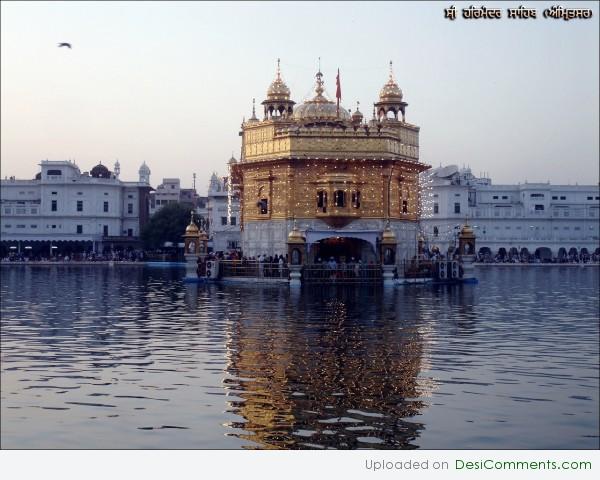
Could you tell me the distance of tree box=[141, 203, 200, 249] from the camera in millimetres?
87312

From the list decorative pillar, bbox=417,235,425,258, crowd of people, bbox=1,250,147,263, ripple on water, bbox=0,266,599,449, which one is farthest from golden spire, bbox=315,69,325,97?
crowd of people, bbox=1,250,147,263

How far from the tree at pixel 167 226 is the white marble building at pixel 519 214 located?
26.0 m

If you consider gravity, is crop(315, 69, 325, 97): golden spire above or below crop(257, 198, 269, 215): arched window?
above

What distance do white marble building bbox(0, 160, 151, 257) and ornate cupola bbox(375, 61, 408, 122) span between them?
164 ft

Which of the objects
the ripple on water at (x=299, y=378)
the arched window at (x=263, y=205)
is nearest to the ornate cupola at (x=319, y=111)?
the arched window at (x=263, y=205)

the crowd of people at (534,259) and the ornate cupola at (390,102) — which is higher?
the ornate cupola at (390,102)

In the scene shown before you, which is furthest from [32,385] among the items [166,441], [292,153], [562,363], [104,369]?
[292,153]

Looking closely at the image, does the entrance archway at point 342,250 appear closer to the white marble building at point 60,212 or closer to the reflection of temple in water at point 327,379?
the reflection of temple in water at point 327,379

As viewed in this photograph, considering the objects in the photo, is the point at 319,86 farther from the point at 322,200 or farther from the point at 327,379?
the point at 327,379

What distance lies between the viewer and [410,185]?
48.2 metres

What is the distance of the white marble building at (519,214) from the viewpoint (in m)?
97.6

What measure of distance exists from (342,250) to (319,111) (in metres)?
8.10

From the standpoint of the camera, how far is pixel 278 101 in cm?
5156

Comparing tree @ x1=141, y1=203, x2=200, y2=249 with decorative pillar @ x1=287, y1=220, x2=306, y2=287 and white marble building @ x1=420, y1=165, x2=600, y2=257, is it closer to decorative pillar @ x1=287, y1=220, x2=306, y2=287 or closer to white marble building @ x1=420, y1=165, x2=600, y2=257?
white marble building @ x1=420, y1=165, x2=600, y2=257
